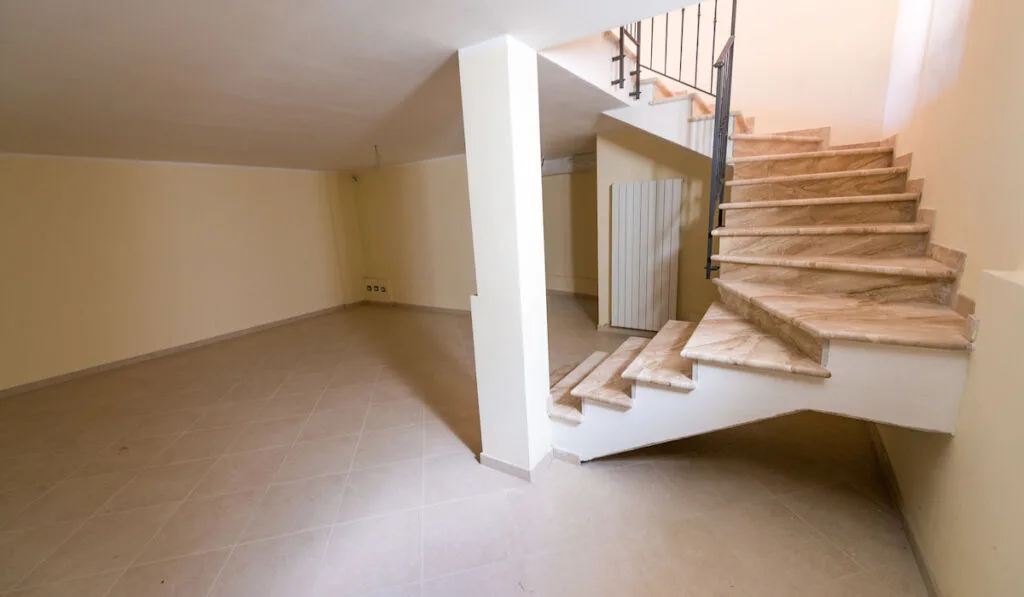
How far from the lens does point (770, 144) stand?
293 cm

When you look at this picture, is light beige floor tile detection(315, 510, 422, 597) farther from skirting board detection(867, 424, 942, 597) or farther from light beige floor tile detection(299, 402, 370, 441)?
skirting board detection(867, 424, 942, 597)

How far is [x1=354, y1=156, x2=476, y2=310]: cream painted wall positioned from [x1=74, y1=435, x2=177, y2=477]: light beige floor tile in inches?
137

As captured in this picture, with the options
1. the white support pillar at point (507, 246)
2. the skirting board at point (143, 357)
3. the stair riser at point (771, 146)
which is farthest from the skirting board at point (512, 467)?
the skirting board at point (143, 357)

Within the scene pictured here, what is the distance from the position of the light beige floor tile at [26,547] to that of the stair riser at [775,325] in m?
3.38

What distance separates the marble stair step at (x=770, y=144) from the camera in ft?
9.50

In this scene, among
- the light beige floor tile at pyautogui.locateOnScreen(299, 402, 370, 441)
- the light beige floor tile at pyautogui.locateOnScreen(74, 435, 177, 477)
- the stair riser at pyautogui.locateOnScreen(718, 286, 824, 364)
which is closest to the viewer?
the stair riser at pyautogui.locateOnScreen(718, 286, 824, 364)

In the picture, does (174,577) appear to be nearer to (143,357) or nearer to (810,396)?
(810,396)

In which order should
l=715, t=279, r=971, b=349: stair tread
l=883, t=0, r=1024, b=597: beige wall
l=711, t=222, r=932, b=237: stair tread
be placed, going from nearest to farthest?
1. l=883, t=0, r=1024, b=597: beige wall
2. l=715, t=279, r=971, b=349: stair tread
3. l=711, t=222, r=932, b=237: stair tread

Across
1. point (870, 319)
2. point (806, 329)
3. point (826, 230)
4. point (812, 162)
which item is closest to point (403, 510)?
point (806, 329)

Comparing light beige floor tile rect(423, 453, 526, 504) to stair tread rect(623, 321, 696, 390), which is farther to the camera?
light beige floor tile rect(423, 453, 526, 504)

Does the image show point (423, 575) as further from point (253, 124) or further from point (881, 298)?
point (253, 124)

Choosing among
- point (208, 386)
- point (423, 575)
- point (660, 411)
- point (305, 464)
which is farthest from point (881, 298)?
point (208, 386)

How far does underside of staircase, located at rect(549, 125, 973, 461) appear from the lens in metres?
1.35

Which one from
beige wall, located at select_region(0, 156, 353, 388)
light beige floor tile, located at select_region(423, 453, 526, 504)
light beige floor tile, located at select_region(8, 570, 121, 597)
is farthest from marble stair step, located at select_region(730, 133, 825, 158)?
beige wall, located at select_region(0, 156, 353, 388)
